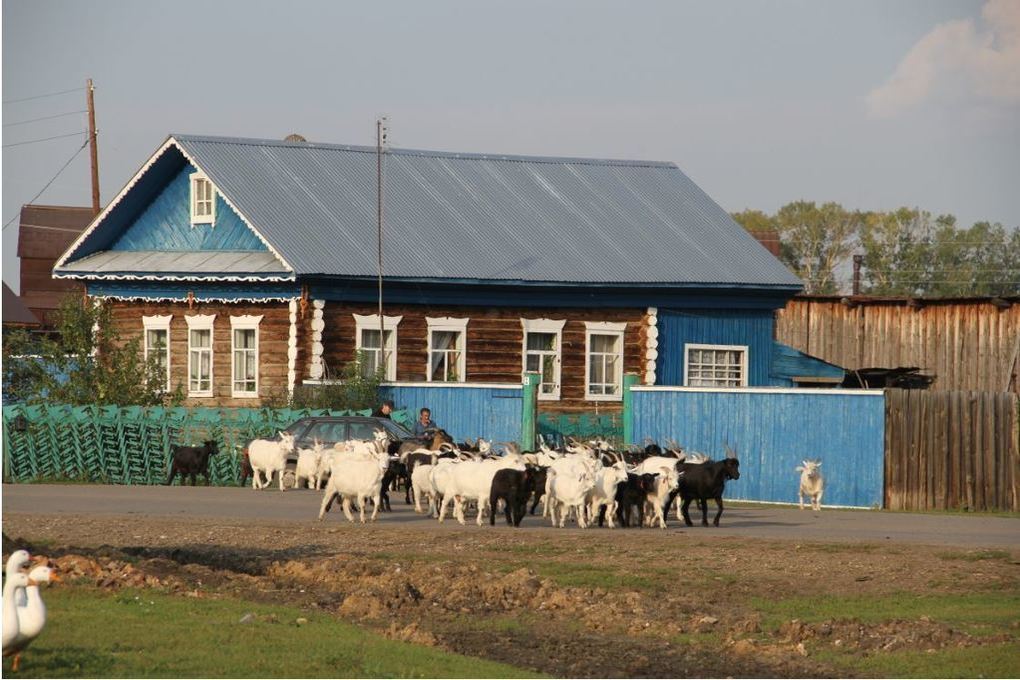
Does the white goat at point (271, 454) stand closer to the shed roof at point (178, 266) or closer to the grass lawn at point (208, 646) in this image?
the shed roof at point (178, 266)

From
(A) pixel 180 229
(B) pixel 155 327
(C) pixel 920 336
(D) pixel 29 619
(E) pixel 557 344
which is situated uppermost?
(A) pixel 180 229

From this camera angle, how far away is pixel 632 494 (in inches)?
1064

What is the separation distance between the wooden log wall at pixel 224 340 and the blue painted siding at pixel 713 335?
959cm

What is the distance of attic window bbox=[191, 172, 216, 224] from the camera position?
43.4m

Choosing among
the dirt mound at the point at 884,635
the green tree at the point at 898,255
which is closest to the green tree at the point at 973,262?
the green tree at the point at 898,255

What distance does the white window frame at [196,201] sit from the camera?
43.2m

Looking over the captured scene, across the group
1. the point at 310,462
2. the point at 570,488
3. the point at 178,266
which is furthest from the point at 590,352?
the point at 570,488

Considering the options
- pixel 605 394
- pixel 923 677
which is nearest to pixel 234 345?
pixel 605 394

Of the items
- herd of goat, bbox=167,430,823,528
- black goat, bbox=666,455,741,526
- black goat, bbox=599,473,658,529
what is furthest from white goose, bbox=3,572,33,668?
black goat, bbox=666,455,741,526

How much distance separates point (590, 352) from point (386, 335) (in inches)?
217

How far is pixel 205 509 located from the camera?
28.2m

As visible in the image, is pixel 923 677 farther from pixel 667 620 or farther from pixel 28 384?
pixel 28 384

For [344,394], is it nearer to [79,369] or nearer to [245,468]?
[245,468]

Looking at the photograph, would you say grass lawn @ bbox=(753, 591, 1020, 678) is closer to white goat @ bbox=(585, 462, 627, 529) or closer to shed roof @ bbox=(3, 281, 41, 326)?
white goat @ bbox=(585, 462, 627, 529)
